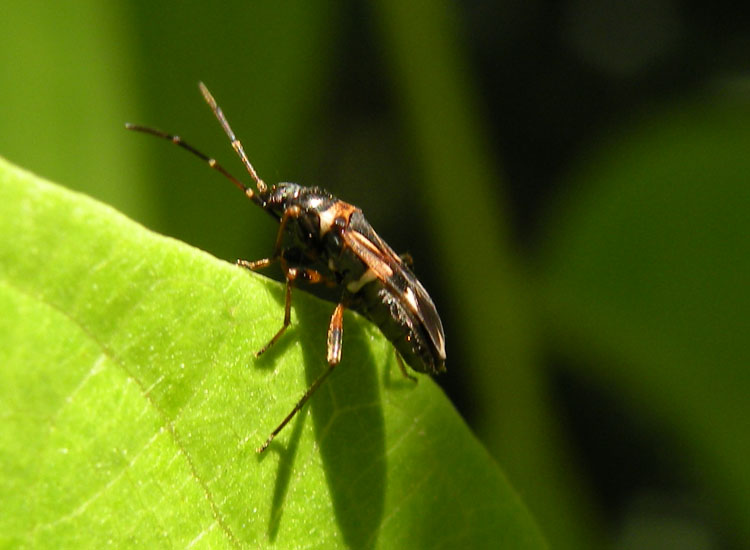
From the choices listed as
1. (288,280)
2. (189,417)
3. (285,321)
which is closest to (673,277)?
(288,280)

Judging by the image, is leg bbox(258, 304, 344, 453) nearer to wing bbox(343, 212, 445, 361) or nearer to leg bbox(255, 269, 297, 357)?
leg bbox(255, 269, 297, 357)

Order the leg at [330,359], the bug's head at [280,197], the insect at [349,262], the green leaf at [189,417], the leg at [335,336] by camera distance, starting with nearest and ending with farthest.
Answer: the green leaf at [189,417] → the leg at [330,359] → the leg at [335,336] → the insect at [349,262] → the bug's head at [280,197]

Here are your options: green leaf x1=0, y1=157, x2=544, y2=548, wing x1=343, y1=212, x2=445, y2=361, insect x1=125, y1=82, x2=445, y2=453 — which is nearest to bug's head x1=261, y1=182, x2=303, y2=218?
insect x1=125, y1=82, x2=445, y2=453

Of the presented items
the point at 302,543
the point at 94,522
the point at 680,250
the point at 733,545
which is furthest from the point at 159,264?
the point at 733,545

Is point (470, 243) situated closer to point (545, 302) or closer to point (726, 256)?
point (545, 302)

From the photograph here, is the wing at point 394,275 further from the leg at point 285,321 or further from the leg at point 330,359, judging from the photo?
the leg at point 285,321

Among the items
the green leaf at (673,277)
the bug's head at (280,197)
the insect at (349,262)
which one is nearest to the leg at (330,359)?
the insect at (349,262)

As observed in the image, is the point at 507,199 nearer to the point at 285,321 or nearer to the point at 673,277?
the point at 673,277
